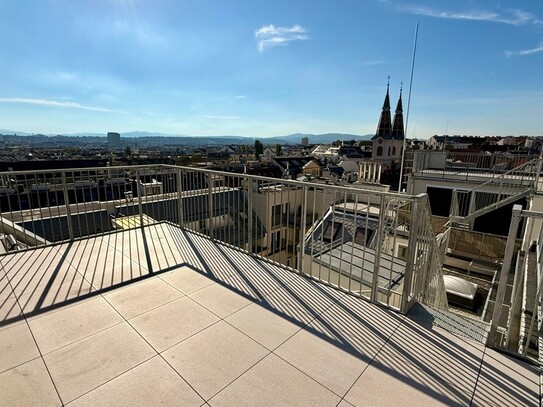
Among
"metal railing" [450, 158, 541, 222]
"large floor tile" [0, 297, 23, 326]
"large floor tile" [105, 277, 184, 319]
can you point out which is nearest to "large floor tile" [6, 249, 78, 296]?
"large floor tile" [0, 297, 23, 326]

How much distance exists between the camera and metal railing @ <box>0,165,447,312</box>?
2.63m

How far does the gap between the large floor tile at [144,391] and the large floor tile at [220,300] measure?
28.6 inches

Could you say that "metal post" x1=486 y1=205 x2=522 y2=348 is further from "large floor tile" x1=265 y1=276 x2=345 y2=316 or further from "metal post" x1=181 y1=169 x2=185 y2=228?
"metal post" x1=181 y1=169 x2=185 y2=228

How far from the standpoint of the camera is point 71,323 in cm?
216

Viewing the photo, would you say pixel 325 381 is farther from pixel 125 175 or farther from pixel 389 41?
pixel 389 41

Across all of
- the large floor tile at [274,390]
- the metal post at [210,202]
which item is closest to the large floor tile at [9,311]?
the large floor tile at [274,390]

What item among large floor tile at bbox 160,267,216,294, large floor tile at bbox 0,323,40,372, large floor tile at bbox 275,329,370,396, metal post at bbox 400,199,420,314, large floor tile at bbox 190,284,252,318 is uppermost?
metal post at bbox 400,199,420,314

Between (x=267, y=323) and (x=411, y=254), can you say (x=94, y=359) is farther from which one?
(x=411, y=254)

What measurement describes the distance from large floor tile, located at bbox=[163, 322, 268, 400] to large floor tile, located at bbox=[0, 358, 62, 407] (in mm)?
643

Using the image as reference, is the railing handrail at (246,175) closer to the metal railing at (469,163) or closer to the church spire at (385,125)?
the metal railing at (469,163)

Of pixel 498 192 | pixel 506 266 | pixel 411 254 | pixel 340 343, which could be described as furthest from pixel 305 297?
pixel 498 192

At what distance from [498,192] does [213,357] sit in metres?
11.7

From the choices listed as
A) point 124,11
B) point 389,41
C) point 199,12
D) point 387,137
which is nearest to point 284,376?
point 124,11

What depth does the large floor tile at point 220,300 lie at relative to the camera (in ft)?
7.89
